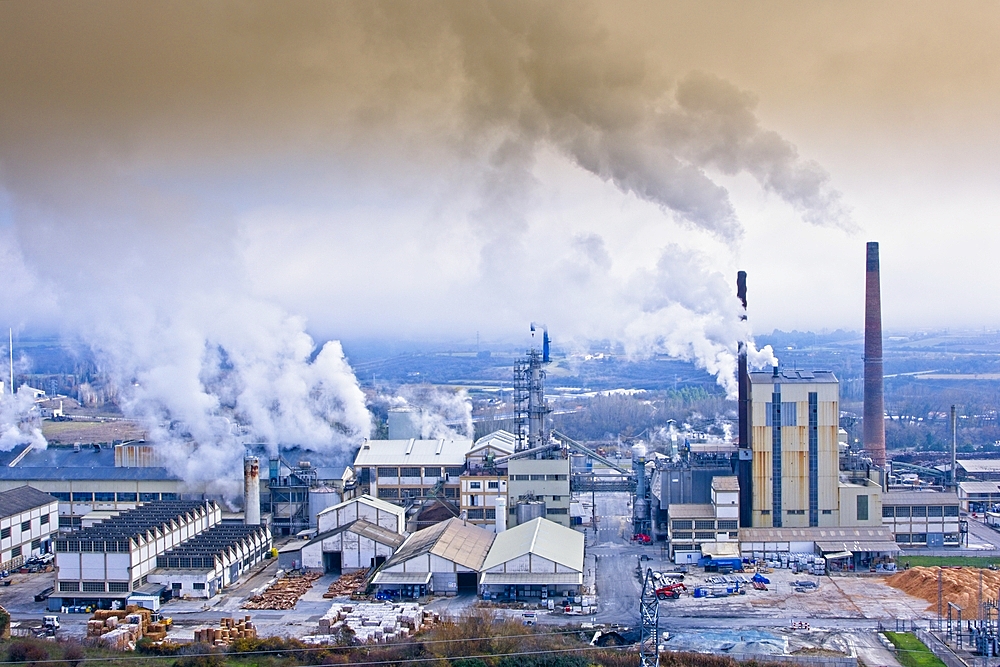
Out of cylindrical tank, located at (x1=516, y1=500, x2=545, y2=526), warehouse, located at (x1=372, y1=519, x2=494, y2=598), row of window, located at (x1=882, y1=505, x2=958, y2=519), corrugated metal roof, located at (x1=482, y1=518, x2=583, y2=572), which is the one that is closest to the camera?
warehouse, located at (x1=372, y1=519, x2=494, y2=598)

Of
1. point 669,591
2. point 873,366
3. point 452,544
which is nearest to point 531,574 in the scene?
point 452,544

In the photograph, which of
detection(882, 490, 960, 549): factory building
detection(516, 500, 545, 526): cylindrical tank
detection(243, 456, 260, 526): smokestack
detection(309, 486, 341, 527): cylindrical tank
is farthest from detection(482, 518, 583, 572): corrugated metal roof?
detection(882, 490, 960, 549): factory building

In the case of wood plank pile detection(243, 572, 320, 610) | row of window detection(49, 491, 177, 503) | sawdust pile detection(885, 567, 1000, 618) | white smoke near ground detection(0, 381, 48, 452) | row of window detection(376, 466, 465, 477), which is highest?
white smoke near ground detection(0, 381, 48, 452)

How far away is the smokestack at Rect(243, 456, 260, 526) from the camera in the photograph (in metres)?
28.3

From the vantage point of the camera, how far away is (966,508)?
31891 mm

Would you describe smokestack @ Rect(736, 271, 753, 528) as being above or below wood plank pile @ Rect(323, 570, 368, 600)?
above

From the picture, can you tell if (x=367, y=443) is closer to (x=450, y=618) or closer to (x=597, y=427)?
(x=450, y=618)

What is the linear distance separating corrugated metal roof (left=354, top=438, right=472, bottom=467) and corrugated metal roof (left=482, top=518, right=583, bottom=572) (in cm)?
562

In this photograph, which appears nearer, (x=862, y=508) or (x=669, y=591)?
(x=669, y=591)

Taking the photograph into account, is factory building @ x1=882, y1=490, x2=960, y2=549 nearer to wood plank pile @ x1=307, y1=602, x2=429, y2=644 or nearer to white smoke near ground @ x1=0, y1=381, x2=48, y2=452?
wood plank pile @ x1=307, y1=602, x2=429, y2=644

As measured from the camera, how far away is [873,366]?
3484cm

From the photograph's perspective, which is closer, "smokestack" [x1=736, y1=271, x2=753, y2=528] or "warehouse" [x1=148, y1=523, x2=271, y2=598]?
"warehouse" [x1=148, y1=523, x2=271, y2=598]

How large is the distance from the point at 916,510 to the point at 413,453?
612 inches

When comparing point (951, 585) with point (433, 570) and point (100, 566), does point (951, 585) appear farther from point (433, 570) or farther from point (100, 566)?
point (100, 566)
